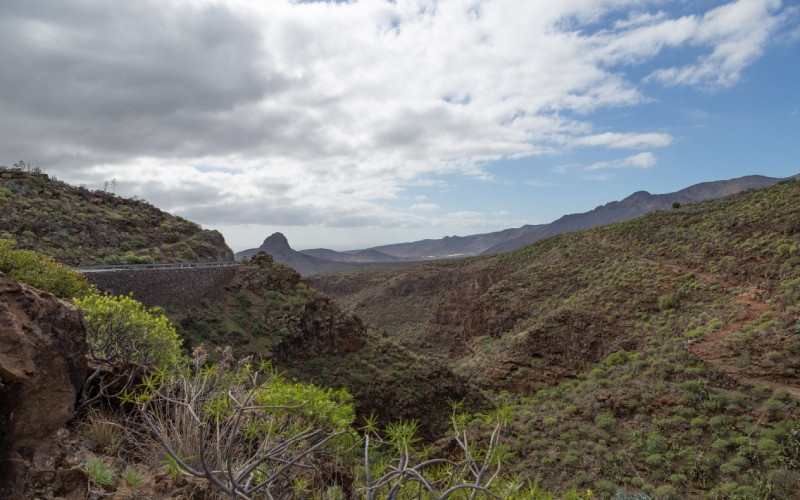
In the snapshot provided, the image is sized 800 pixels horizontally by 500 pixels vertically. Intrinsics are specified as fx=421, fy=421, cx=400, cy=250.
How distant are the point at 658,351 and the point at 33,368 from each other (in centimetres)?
2582

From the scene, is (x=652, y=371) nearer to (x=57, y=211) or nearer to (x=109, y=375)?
(x=109, y=375)

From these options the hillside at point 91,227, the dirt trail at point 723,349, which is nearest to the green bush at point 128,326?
the hillside at point 91,227

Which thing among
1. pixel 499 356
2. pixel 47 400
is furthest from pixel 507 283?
pixel 47 400

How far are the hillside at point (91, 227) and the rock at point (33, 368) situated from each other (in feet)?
75.0

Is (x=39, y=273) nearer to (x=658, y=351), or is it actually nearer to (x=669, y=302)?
(x=658, y=351)

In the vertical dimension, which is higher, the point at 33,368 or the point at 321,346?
the point at 33,368

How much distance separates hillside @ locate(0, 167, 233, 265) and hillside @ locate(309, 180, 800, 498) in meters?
21.6

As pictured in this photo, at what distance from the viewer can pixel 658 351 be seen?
74.0 feet

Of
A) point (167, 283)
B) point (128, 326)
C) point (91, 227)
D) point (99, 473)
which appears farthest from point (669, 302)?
point (91, 227)

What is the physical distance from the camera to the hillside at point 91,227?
80.0 ft

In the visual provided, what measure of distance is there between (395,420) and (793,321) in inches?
731

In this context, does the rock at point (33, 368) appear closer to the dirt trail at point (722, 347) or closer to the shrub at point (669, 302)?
the dirt trail at point (722, 347)

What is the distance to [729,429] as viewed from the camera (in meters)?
15.6

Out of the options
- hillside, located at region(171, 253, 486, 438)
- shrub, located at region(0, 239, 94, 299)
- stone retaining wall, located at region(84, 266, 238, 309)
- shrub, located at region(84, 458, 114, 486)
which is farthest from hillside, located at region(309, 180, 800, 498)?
stone retaining wall, located at region(84, 266, 238, 309)
